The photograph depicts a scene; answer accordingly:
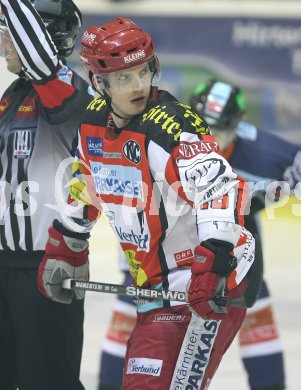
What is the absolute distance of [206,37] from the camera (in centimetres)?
927

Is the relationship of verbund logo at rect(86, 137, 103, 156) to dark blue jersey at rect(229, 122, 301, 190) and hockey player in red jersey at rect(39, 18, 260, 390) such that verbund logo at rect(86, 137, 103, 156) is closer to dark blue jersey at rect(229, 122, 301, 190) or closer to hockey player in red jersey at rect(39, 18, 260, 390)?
hockey player in red jersey at rect(39, 18, 260, 390)

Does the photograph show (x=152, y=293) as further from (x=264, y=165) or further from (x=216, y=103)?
(x=216, y=103)

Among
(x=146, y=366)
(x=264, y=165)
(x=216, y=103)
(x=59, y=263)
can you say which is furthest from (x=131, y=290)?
(x=216, y=103)

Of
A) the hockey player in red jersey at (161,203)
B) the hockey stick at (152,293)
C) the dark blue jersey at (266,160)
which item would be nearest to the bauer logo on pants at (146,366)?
the hockey player in red jersey at (161,203)

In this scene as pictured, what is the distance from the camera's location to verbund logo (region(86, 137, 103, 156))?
3.50 metres

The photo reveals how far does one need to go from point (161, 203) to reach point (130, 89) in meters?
0.33

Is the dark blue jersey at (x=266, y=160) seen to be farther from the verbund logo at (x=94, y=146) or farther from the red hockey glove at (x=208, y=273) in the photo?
the red hockey glove at (x=208, y=273)

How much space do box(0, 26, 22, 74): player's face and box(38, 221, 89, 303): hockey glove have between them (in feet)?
1.71

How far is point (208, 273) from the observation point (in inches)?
124

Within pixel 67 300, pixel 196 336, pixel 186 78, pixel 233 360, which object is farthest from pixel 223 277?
pixel 186 78

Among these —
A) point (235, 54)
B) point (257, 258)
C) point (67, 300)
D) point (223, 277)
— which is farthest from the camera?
point (235, 54)

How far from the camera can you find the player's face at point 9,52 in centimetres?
384

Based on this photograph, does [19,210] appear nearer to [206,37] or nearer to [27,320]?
[27,320]

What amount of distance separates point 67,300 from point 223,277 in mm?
751
